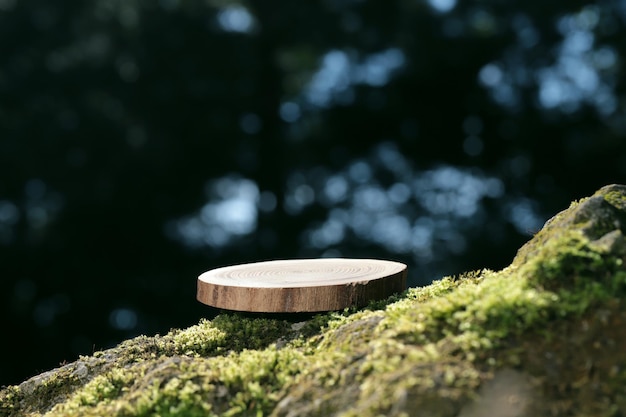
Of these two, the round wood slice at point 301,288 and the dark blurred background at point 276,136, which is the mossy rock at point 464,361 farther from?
the dark blurred background at point 276,136

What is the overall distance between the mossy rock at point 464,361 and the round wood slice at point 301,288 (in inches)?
13.0

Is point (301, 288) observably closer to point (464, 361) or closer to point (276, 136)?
point (464, 361)

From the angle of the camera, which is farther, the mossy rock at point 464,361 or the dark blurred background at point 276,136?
the dark blurred background at point 276,136

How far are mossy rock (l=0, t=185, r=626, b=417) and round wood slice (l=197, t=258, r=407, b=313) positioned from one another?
0.33 meters

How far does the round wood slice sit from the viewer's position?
3.22 meters

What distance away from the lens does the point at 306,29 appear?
31.1ft

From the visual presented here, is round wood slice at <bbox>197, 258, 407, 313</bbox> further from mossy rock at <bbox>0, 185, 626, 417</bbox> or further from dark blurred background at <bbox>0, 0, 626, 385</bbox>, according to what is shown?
dark blurred background at <bbox>0, 0, 626, 385</bbox>

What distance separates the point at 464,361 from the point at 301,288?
1372 mm

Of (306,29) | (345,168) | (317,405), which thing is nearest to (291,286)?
(317,405)

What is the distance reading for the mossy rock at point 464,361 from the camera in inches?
74.7

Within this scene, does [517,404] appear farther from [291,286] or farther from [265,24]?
[265,24]

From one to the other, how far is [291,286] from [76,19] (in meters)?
7.57

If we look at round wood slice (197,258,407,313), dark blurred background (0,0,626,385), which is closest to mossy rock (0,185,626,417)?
round wood slice (197,258,407,313)

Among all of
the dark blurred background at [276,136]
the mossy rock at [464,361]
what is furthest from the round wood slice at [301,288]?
the dark blurred background at [276,136]
